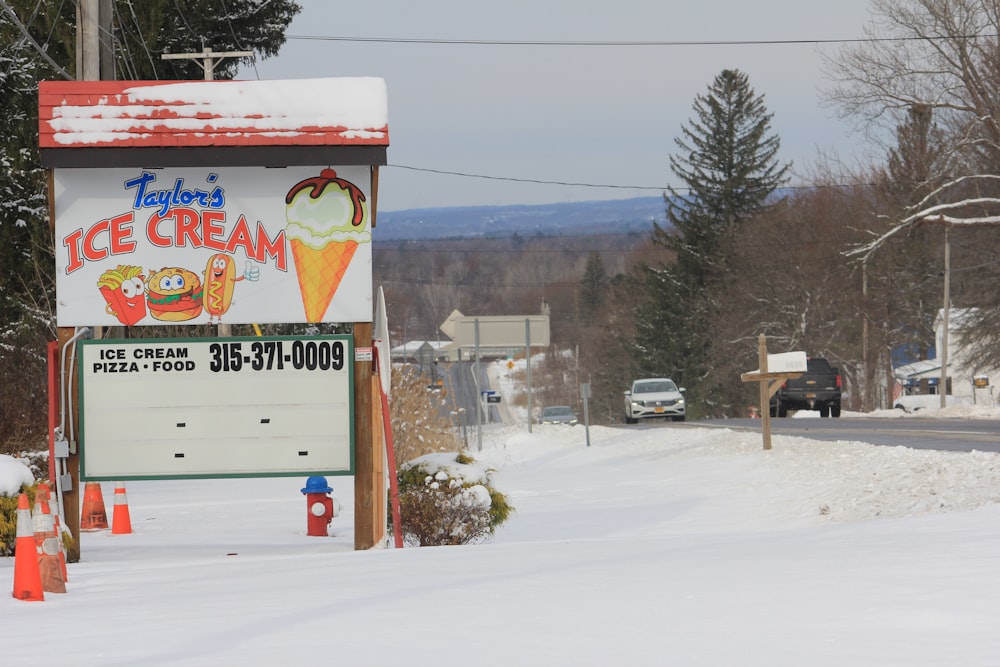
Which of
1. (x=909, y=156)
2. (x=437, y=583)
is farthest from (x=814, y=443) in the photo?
(x=909, y=156)

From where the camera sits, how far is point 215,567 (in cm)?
957

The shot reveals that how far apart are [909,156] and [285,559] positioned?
3864 centimetres

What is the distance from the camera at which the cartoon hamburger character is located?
11.2 meters

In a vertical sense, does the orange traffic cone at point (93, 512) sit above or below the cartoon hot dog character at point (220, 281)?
below

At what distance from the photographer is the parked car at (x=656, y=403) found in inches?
1761

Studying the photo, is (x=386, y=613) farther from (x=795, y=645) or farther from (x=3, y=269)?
(x=3, y=269)

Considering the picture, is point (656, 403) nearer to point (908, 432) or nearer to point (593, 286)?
point (908, 432)

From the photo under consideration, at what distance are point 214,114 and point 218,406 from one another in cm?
250

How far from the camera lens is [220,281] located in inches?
442

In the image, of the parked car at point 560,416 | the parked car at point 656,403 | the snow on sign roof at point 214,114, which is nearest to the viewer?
the snow on sign roof at point 214,114

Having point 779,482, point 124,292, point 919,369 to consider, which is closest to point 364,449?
point 124,292

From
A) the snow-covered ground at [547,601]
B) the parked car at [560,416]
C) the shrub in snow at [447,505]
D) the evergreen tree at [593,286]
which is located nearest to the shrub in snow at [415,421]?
the snow-covered ground at [547,601]

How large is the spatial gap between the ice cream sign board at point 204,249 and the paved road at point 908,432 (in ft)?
40.4

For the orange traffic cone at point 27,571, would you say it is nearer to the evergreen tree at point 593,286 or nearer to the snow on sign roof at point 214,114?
the snow on sign roof at point 214,114
